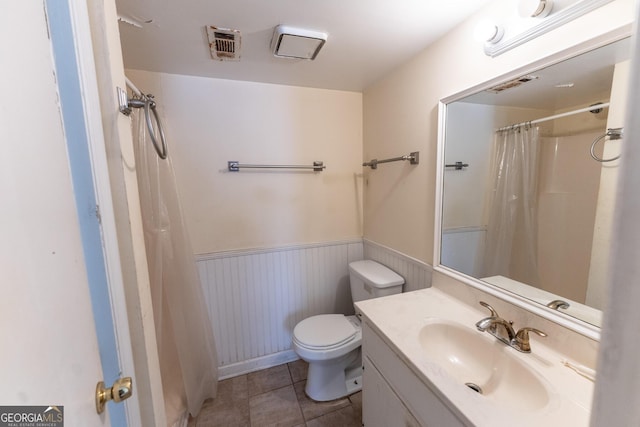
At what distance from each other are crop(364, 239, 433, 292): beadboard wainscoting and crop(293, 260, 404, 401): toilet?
45mm

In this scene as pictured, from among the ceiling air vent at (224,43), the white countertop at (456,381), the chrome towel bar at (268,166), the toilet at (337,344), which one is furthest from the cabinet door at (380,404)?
the ceiling air vent at (224,43)

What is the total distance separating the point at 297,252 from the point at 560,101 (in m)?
1.67

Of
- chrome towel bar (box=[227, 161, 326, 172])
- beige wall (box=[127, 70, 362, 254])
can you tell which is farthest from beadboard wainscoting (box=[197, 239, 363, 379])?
chrome towel bar (box=[227, 161, 326, 172])

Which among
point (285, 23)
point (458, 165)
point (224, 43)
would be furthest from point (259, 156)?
point (458, 165)

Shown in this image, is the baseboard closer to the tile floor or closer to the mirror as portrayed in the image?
the tile floor

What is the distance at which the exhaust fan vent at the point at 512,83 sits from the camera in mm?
952

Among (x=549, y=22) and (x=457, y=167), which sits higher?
(x=549, y=22)

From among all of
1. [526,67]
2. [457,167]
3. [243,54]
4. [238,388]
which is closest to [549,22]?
[526,67]

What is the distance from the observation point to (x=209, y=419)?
1.57m

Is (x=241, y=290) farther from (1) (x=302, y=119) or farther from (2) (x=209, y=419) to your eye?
(1) (x=302, y=119)

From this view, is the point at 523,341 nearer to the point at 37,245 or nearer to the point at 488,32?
the point at 488,32

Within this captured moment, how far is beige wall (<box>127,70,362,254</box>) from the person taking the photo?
5.48 ft

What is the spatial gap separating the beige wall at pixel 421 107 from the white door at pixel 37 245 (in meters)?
1.38

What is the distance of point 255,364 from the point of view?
6.42 feet
